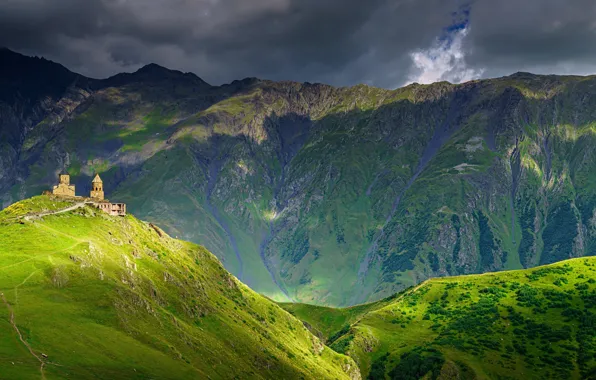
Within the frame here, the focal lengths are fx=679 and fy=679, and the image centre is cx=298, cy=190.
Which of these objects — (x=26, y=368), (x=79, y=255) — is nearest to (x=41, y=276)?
(x=79, y=255)

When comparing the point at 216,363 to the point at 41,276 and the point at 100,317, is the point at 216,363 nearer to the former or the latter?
A: the point at 100,317

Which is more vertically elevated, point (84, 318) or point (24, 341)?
point (84, 318)

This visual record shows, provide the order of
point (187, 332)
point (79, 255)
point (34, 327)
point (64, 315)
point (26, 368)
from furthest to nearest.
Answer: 1. point (187, 332)
2. point (79, 255)
3. point (64, 315)
4. point (34, 327)
5. point (26, 368)

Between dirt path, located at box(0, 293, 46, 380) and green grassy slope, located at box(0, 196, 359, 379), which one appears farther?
green grassy slope, located at box(0, 196, 359, 379)

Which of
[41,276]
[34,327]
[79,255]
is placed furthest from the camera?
[79,255]

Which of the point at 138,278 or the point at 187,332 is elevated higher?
the point at 138,278

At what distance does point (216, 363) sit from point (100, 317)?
1533 inches

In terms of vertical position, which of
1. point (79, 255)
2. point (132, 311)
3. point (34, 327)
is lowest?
point (34, 327)

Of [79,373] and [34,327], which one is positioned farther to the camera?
[34,327]

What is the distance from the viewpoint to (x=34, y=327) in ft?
454

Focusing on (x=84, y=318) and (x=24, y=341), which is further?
(x=84, y=318)

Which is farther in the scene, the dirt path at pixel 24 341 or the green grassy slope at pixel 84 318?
the green grassy slope at pixel 84 318

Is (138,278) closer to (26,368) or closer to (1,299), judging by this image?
(1,299)

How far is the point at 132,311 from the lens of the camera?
171125 millimetres
